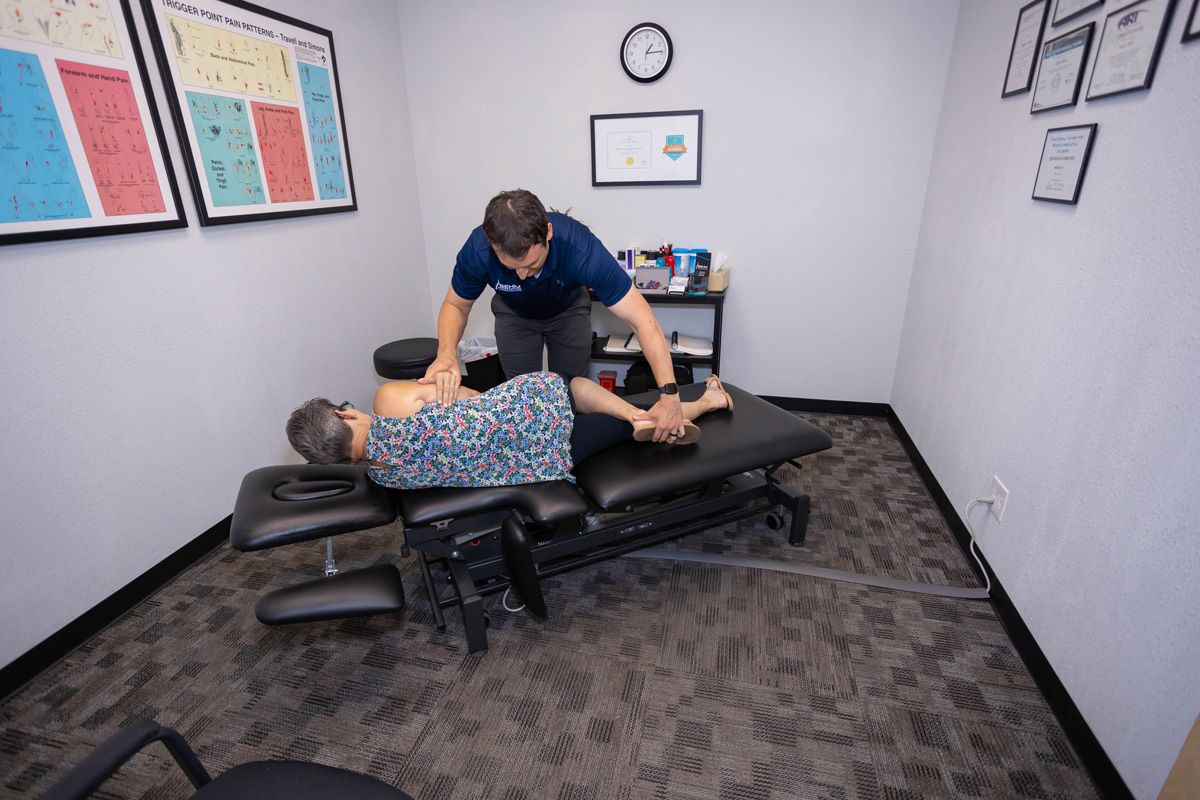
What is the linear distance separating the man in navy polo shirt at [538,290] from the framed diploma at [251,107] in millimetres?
849

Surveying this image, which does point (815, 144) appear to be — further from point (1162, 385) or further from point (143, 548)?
point (143, 548)

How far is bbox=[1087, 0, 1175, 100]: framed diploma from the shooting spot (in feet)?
3.84

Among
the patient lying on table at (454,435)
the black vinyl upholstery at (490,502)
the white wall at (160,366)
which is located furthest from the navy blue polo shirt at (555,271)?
the white wall at (160,366)

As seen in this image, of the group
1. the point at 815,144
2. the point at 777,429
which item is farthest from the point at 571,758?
the point at 815,144

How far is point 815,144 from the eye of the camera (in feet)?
8.55

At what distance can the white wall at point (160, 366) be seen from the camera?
1472 mm

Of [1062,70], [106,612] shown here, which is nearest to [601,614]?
[106,612]

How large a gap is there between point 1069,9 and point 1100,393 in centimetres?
107

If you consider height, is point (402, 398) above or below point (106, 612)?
above

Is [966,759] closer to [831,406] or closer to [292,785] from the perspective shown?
[292,785]

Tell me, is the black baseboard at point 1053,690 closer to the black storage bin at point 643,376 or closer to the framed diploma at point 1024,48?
the black storage bin at point 643,376

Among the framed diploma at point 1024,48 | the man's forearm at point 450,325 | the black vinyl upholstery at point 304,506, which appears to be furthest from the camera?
the man's forearm at point 450,325

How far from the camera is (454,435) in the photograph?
150 centimetres

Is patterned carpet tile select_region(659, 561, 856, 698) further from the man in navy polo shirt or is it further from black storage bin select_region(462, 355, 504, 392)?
black storage bin select_region(462, 355, 504, 392)
